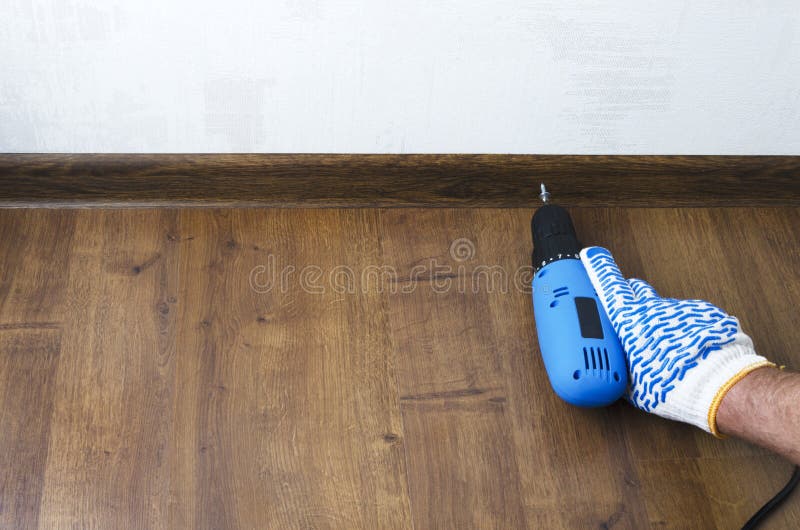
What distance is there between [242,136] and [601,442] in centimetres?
56

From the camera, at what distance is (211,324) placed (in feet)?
3.25

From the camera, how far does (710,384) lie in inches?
34.6

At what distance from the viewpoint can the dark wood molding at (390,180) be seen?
1.04 m

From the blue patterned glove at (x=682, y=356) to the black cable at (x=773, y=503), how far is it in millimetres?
99

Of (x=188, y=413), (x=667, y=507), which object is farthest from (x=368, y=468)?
(x=667, y=507)

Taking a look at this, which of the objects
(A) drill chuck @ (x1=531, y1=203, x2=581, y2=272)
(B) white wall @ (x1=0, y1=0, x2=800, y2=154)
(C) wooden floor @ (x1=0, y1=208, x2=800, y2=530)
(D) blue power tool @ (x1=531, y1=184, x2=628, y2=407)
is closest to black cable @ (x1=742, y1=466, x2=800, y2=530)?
(C) wooden floor @ (x1=0, y1=208, x2=800, y2=530)

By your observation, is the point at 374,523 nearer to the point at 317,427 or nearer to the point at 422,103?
the point at 317,427

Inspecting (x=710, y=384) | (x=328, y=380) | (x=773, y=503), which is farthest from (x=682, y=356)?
(x=328, y=380)

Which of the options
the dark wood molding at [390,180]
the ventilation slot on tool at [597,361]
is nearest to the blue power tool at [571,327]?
the ventilation slot on tool at [597,361]

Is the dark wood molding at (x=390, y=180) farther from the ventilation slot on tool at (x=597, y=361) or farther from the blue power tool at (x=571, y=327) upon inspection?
the ventilation slot on tool at (x=597, y=361)

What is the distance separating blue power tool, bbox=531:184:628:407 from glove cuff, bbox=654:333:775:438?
7 cm

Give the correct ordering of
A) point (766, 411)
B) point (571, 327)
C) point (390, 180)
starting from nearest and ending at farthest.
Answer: point (766, 411) < point (571, 327) < point (390, 180)

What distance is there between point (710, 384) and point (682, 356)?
40mm

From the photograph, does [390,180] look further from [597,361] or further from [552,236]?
[597,361]
